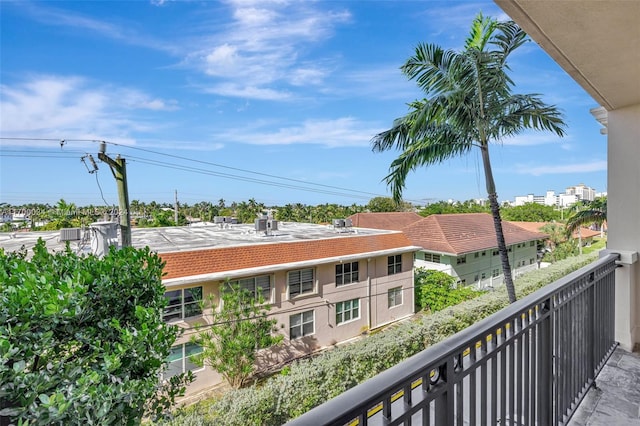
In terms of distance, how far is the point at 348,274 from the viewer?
10516 mm

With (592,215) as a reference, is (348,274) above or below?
below

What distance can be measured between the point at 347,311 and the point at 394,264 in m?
2.53

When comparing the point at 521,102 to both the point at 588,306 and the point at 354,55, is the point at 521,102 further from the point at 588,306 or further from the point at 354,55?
the point at 354,55

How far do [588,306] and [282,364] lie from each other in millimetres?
8418

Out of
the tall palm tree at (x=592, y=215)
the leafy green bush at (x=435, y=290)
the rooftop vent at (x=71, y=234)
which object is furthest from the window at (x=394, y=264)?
the rooftop vent at (x=71, y=234)

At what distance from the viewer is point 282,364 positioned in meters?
8.85

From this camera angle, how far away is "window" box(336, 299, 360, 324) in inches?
404

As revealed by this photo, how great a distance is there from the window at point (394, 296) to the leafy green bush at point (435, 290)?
1200 millimetres

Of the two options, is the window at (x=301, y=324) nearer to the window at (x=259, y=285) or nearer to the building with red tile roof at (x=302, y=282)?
the building with red tile roof at (x=302, y=282)

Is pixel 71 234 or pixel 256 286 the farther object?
pixel 256 286

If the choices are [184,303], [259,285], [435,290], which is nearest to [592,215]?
[435,290]

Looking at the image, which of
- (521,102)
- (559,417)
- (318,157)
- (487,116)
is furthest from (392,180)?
(318,157)

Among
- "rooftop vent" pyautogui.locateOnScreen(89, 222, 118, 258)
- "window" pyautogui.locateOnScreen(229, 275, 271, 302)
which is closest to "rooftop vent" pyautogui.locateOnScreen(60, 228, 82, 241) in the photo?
"rooftop vent" pyautogui.locateOnScreen(89, 222, 118, 258)

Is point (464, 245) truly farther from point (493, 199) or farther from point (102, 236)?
point (102, 236)
